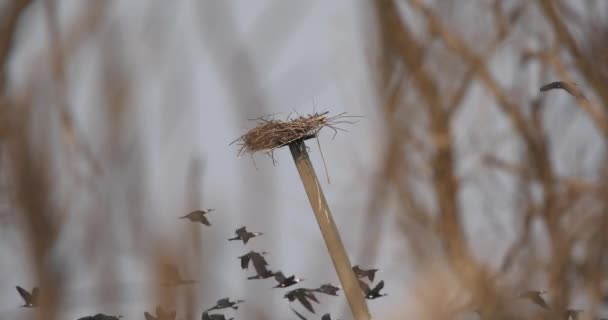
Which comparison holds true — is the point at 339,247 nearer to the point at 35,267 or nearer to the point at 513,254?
the point at 513,254

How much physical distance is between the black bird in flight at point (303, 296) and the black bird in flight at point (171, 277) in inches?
14.5

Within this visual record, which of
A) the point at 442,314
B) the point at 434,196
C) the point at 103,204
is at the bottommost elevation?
the point at 442,314

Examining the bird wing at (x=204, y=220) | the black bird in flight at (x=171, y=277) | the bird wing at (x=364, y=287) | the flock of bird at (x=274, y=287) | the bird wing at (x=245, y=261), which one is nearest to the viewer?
the black bird in flight at (x=171, y=277)

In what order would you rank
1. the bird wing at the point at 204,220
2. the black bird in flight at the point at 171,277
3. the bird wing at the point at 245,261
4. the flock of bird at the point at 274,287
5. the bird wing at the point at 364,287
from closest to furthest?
the black bird in flight at the point at 171,277, the bird wing at the point at 204,220, the flock of bird at the point at 274,287, the bird wing at the point at 245,261, the bird wing at the point at 364,287

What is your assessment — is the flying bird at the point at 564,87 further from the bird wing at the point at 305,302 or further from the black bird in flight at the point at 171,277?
the black bird in flight at the point at 171,277

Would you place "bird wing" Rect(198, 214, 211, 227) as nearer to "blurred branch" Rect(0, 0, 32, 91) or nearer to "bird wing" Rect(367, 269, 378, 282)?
"blurred branch" Rect(0, 0, 32, 91)

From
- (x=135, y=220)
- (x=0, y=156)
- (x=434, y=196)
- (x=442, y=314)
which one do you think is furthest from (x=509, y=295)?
(x=434, y=196)

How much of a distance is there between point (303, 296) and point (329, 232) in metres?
0.10

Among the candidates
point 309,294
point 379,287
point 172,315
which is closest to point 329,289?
point 309,294

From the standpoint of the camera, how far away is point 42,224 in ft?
2.14

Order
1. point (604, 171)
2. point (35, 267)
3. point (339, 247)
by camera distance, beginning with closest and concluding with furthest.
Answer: point (35, 267)
point (604, 171)
point (339, 247)

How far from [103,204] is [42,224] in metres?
0.07

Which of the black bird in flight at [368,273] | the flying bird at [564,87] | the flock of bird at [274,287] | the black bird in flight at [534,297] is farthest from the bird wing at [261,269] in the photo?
the flying bird at [564,87]

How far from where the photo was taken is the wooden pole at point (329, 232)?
40.5 inches
